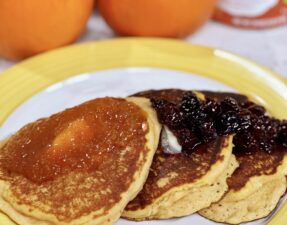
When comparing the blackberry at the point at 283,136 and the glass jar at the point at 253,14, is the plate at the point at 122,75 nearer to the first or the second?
the blackberry at the point at 283,136

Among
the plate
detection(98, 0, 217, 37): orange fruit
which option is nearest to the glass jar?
detection(98, 0, 217, 37): orange fruit

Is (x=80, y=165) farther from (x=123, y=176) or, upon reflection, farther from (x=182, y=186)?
(x=182, y=186)

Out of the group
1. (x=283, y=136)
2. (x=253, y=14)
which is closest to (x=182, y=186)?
(x=283, y=136)

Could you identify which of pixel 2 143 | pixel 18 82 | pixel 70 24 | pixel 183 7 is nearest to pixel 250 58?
pixel 183 7

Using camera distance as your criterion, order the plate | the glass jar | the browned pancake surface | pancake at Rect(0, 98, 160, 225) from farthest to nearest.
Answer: the glass jar < the plate < the browned pancake surface < pancake at Rect(0, 98, 160, 225)

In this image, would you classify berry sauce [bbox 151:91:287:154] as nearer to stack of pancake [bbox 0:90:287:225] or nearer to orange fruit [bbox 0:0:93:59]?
stack of pancake [bbox 0:90:287:225]

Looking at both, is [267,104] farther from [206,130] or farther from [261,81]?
[206,130]
